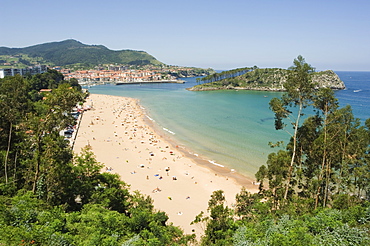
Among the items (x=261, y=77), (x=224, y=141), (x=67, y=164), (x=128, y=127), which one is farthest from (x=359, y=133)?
(x=261, y=77)

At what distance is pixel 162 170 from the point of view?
24.2m

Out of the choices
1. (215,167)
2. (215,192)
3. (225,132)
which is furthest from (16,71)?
(215,192)

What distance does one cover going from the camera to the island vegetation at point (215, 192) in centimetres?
880

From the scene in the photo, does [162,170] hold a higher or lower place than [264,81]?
lower

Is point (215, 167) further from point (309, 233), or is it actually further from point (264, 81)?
point (264, 81)

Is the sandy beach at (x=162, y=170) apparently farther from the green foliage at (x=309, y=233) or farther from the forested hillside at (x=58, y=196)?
the green foliage at (x=309, y=233)

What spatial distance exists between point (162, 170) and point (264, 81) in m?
94.6

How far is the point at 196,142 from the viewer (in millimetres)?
33781

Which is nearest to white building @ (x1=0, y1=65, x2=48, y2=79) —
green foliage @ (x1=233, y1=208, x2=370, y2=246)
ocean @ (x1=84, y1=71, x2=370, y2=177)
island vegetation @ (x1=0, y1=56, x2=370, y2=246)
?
ocean @ (x1=84, y1=71, x2=370, y2=177)

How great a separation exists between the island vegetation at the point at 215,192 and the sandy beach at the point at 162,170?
3.82m

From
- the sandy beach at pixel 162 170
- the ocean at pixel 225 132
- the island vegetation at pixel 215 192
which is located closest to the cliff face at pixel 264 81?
the ocean at pixel 225 132

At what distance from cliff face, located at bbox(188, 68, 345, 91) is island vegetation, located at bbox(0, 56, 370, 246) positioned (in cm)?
9033

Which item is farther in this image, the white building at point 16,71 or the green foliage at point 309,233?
the white building at point 16,71

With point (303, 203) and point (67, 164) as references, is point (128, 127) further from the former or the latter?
point (303, 203)
